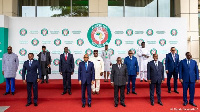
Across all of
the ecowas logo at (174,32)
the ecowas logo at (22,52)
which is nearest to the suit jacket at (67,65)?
the ecowas logo at (22,52)

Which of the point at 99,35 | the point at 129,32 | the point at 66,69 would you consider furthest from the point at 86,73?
the point at 129,32

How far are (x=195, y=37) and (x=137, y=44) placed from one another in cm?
349

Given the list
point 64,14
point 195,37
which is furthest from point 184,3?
point 64,14

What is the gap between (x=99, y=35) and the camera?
8.80m

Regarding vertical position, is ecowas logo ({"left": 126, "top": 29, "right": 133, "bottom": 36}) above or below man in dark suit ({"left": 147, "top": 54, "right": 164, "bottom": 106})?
above

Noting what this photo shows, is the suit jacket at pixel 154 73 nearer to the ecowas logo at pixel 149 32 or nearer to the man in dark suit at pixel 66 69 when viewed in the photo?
the man in dark suit at pixel 66 69

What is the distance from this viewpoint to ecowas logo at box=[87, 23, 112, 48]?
877 centimetres

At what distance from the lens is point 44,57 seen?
7.48 m

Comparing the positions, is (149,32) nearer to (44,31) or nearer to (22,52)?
(44,31)

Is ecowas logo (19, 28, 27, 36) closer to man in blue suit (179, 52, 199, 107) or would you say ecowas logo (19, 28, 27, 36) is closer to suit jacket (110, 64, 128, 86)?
suit jacket (110, 64, 128, 86)

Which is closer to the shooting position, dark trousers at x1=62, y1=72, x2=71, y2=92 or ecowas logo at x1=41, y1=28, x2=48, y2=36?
dark trousers at x1=62, y1=72, x2=71, y2=92

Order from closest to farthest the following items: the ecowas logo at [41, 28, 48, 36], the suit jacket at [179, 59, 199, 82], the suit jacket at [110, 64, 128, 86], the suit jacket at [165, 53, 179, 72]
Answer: the suit jacket at [110, 64, 128, 86] → the suit jacket at [179, 59, 199, 82] → the suit jacket at [165, 53, 179, 72] → the ecowas logo at [41, 28, 48, 36]

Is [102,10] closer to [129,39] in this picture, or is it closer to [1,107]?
[129,39]

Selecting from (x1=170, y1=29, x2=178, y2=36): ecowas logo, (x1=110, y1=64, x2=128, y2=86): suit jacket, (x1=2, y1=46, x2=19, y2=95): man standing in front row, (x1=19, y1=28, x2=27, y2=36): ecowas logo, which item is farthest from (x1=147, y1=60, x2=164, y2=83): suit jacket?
(x1=19, y1=28, x2=27, y2=36): ecowas logo
